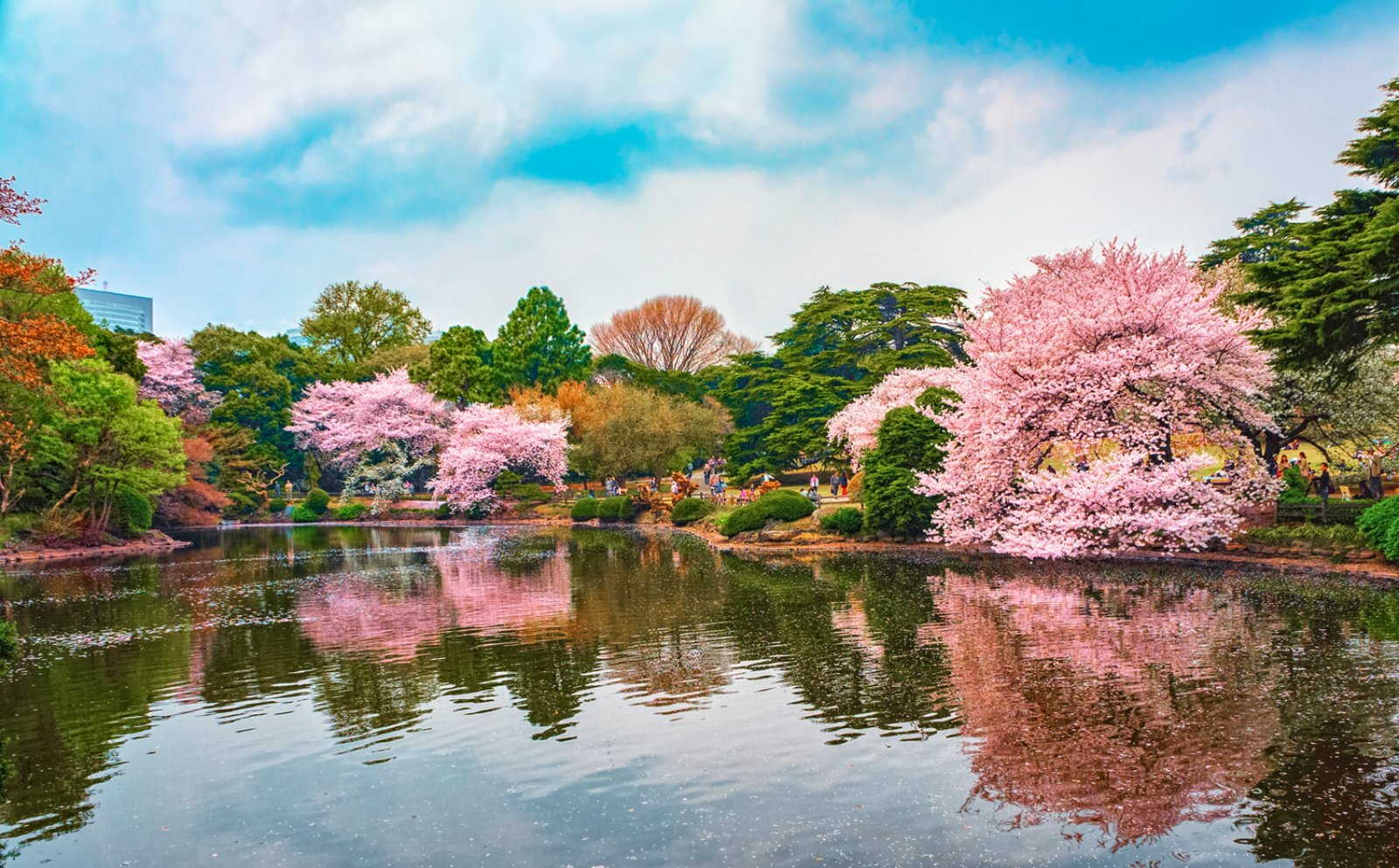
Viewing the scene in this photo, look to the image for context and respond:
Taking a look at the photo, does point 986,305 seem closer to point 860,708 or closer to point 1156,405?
point 1156,405

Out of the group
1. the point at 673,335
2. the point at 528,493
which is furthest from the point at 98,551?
the point at 673,335

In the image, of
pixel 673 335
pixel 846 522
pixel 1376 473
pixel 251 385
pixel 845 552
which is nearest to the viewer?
pixel 1376 473

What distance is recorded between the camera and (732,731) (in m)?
11.8

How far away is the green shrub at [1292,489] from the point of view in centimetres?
2617

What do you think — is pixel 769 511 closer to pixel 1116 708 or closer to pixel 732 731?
pixel 1116 708

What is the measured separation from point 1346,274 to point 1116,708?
45.0 ft

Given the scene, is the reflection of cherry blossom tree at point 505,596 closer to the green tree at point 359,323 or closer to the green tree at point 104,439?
the green tree at point 104,439

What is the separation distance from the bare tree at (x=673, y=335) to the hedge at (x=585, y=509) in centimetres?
3607

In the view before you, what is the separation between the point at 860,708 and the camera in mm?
12625

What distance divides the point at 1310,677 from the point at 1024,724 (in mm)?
4801

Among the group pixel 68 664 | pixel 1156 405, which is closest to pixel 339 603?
pixel 68 664

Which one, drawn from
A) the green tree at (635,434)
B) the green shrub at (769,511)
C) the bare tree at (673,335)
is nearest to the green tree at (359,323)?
the bare tree at (673,335)

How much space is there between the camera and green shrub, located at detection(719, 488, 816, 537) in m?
38.3

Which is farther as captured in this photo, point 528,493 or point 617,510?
point 528,493
